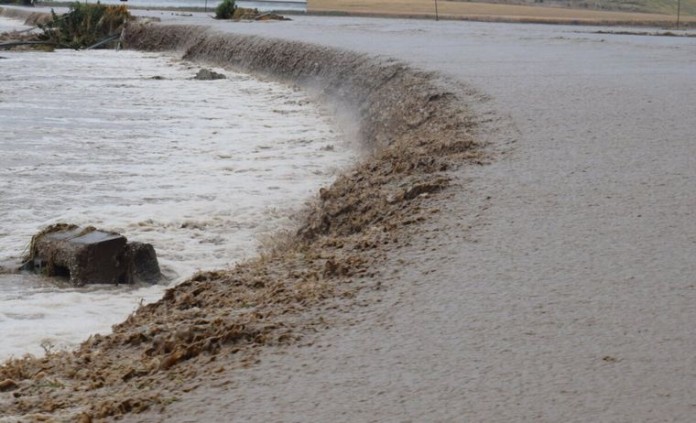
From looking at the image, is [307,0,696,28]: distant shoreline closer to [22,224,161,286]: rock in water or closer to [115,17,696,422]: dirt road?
[115,17,696,422]: dirt road

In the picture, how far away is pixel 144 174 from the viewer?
12414 mm

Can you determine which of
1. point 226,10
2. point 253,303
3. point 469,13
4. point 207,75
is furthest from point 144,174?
point 469,13

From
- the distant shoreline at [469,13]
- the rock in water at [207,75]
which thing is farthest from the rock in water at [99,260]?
the distant shoreline at [469,13]

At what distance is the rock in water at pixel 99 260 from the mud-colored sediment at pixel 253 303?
3.06ft

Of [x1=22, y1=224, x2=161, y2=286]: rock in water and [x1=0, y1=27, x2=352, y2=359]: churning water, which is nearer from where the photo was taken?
[x1=0, y1=27, x2=352, y2=359]: churning water

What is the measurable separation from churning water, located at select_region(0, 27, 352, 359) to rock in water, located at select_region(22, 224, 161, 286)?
0.42ft

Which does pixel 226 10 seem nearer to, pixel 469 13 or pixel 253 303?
pixel 469 13

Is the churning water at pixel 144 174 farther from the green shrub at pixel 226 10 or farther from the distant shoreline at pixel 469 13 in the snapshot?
the distant shoreline at pixel 469 13

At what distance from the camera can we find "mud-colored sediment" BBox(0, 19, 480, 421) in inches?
180

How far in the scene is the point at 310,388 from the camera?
429 centimetres

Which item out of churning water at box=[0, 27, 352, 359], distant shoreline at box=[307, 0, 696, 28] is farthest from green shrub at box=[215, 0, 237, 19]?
churning water at box=[0, 27, 352, 359]

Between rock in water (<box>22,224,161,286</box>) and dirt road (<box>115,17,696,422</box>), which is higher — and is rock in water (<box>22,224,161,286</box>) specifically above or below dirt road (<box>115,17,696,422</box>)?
below

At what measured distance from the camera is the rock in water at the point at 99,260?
7926 mm

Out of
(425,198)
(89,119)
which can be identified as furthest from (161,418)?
(89,119)
